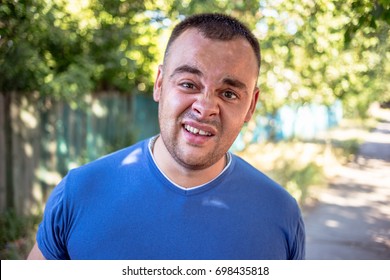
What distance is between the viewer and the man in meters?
1.51

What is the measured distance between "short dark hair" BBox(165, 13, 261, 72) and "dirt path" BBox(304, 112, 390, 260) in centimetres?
351

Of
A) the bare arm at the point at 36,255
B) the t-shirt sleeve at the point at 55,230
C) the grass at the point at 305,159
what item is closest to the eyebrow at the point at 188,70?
the t-shirt sleeve at the point at 55,230

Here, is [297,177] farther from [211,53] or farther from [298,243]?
[211,53]

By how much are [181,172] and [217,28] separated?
479mm

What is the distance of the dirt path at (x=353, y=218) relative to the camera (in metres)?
5.06

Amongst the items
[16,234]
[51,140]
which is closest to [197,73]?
[16,234]

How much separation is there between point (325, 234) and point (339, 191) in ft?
7.97

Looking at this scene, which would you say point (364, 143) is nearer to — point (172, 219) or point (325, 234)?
point (325, 234)

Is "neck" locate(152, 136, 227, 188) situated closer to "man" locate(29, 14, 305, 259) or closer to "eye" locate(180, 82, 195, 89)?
"man" locate(29, 14, 305, 259)

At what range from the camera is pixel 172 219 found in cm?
151

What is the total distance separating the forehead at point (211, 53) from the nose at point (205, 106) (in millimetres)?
95

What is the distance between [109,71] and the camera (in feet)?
21.0

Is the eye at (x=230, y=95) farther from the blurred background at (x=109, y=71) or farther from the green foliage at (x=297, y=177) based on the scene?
the green foliage at (x=297, y=177)

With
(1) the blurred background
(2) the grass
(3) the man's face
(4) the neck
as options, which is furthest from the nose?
(2) the grass
